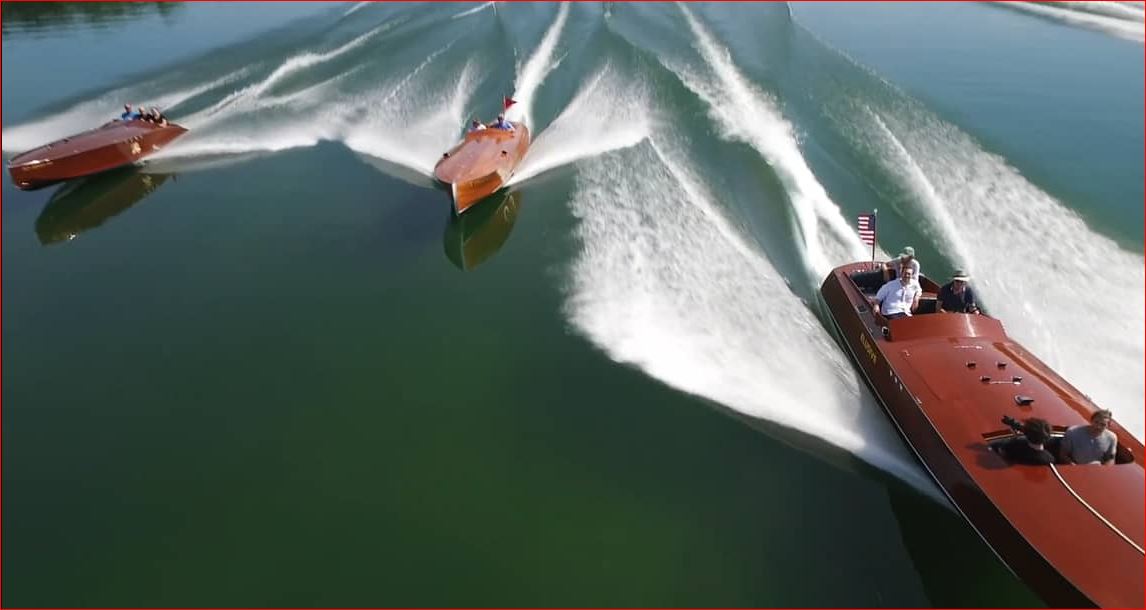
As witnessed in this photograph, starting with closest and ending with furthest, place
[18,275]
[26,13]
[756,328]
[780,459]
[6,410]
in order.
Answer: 1. [780,459]
2. [6,410]
3. [756,328]
4. [18,275]
5. [26,13]

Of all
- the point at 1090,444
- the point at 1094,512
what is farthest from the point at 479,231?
the point at 1094,512

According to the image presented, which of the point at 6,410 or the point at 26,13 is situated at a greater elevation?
the point at 26,13

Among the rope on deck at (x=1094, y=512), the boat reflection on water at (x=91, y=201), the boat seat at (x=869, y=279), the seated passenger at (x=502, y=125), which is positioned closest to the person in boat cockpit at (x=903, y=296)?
the boat seat at (x=869, y=279)

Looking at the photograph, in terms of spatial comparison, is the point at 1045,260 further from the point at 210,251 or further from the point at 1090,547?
the point at 210,251

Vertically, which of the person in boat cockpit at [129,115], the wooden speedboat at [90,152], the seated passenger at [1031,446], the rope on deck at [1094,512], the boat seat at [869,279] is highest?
the person in boat cockpit at [129,115]

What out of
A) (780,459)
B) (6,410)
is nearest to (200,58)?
(6,410)

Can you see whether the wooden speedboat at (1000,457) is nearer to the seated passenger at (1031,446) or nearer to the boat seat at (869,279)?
the seated passenger at (1031,446)

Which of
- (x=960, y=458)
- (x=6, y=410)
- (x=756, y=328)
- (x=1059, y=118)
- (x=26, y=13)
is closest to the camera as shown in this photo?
(x=960, y=458)
